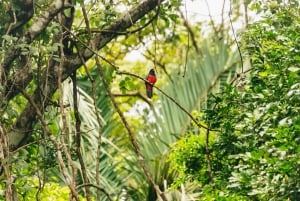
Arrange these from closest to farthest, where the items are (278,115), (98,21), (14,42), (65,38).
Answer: (278,115)
(14,42)
(65,38)
(98,21)

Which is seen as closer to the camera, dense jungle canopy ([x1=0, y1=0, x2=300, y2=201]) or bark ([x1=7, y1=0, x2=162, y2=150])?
dense jungle canopy ([x1=0, y1=0, x2=300, y2=201])

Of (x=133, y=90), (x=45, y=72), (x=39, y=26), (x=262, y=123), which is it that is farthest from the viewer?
(x=133, y=90)

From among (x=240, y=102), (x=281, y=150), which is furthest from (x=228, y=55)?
(x=281, y=150)

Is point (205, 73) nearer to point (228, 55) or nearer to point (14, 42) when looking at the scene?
point (228, 55)

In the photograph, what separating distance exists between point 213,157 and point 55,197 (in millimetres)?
1065

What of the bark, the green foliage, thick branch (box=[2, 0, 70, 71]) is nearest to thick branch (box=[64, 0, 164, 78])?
the bark

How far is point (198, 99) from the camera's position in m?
6.54

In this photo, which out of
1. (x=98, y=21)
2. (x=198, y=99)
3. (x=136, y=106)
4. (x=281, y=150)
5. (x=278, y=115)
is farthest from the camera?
(x=136, y=106)

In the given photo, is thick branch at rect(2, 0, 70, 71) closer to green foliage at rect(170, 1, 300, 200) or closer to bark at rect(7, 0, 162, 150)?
bark at rect(7, 0, 162, 150)

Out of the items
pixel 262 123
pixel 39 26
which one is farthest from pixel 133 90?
pixel 262 123

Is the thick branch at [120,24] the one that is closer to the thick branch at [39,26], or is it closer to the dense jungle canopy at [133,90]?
the dense jungle canopy at [133,90]

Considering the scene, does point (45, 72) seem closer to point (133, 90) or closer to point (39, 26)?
point (39, 26)

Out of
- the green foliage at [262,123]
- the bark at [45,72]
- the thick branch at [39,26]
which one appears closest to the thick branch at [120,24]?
the bark at [45,72]

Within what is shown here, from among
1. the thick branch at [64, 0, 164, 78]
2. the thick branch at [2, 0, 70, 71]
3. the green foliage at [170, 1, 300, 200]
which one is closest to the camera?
the green foliage at [170, 1, 300, 200]
